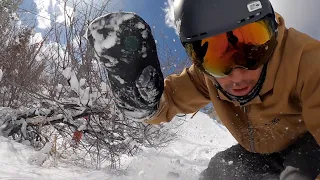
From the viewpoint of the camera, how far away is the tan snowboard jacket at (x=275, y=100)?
1.67 meters

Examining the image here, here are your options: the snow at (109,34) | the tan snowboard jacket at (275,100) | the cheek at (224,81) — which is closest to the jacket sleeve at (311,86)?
the tan snowboard jacket at (275,100)

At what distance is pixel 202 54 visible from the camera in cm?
174

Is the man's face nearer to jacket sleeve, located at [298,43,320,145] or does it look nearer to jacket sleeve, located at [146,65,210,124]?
jacket sleeve, located at [298,43,320,145]

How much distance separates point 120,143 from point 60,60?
4.45 feet

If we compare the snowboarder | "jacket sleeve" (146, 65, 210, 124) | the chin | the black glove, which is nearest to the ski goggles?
the snowboarder

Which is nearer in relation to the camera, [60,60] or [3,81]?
[60,60]

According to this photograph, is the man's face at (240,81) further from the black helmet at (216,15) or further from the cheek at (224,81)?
the black helmet at (216,15)

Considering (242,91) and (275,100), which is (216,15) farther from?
(275,100)

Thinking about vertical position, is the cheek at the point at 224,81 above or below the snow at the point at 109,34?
below

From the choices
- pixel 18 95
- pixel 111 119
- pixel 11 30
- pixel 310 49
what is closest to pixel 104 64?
pixel 310 49

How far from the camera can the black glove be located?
1.82m

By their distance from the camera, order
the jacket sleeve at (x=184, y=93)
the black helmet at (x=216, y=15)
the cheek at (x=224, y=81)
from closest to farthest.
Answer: the black helmet at (x=216, y=15)
the cheek at (x=224, y=81)
the jacket sleeve at (x=184, y=93)

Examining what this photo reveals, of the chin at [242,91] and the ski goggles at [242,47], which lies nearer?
the ski goggles at [242,47]

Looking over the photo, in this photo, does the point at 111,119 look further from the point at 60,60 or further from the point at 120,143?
the point at 60,60
